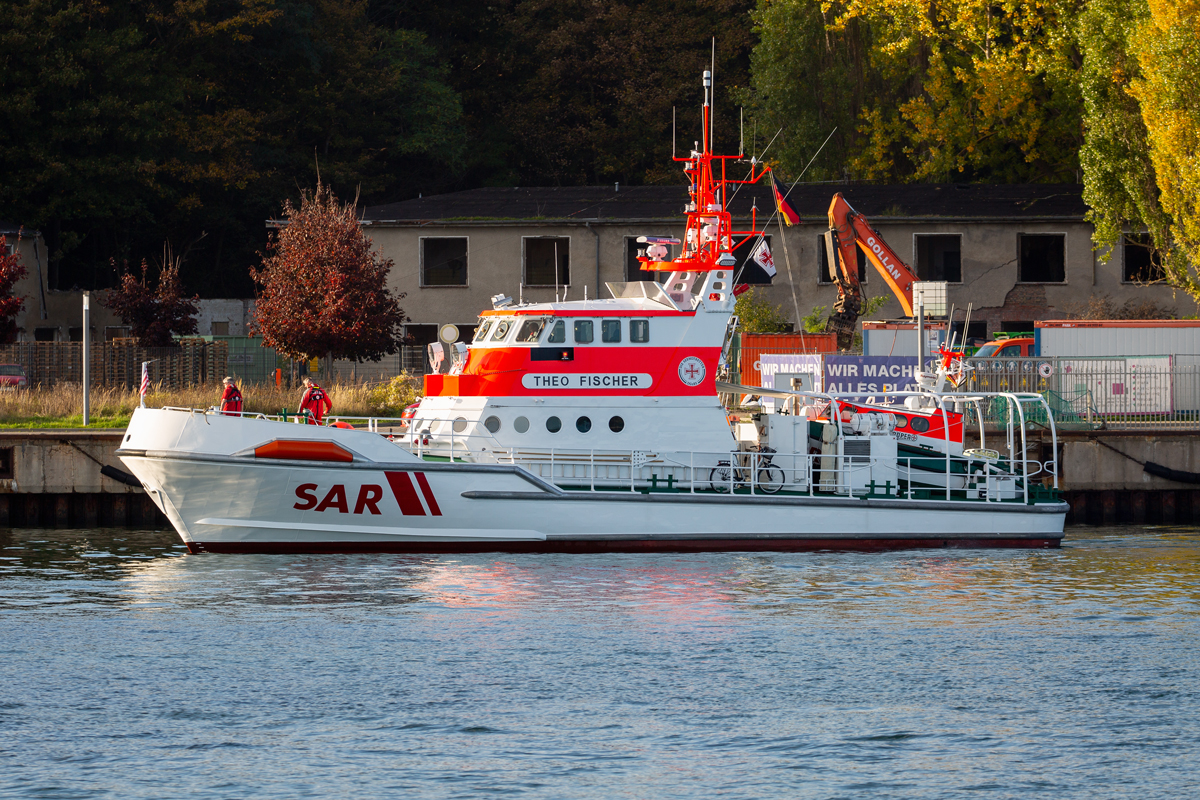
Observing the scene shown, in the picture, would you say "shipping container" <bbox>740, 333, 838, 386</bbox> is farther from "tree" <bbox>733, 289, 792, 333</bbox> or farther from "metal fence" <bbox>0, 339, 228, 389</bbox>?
"metal fence" <bbox>0, 339, 228, 389</bbox>

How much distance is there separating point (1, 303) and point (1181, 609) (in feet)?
93.7

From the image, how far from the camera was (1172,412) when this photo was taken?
29.1m

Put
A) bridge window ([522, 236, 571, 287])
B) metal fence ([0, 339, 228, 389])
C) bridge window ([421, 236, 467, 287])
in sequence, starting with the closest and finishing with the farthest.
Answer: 1. metal fence ([0, 339, 228, 389])
2. bridge window ([522, 236, 571, 287])
3. bridge window ([421, 236, 467, 287])

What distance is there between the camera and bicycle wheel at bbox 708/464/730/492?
20594 millimetres

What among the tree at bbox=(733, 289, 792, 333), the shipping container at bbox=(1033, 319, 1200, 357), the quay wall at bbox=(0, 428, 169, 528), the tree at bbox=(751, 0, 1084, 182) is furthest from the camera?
the tree at bbox=(751, 0, 1084, 182)

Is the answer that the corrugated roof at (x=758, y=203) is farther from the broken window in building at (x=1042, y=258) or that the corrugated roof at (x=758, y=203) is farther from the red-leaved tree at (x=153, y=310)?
the red-leaved tree at (x=153, y=310)

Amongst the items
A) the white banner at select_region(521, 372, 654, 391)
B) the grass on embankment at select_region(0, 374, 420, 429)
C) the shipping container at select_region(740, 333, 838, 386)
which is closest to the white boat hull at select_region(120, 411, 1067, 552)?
the white banner at select_region(521, 372, 654, 391)

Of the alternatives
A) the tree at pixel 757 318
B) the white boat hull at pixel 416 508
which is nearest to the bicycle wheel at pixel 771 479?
the white boat hull at pixel 416 508

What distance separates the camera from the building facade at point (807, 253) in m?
40.8

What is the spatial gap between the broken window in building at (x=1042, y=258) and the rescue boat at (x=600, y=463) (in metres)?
20.9

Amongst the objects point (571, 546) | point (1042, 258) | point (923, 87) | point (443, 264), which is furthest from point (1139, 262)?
point (571, 546)

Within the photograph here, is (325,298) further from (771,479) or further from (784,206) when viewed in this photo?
(771,479)

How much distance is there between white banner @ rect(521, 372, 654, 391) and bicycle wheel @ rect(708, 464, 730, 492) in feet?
5.16

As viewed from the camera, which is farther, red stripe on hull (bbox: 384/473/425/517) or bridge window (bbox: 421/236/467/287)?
bridge window (bbox: 421/236/467/287)
